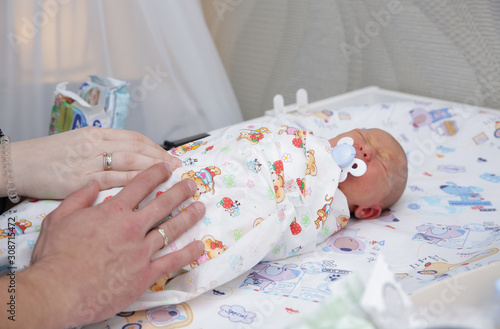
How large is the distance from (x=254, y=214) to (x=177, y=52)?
0.97 m

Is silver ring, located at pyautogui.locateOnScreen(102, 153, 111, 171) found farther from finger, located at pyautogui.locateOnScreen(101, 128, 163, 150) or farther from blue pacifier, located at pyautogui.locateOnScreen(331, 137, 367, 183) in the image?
blue pacifier, located at pyautogui.locateOnScreen(331, 137, 367, 183)

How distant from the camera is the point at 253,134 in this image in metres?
1.12

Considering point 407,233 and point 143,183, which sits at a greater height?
point 143,183

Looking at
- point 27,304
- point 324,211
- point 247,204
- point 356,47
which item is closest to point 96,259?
point 27,304

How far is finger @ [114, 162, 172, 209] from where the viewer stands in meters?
0.84

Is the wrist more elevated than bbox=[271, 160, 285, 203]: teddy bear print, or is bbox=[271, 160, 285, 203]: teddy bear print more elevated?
the wrist

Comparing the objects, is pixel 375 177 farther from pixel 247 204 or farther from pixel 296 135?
pixel 247 204

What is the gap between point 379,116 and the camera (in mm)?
1672

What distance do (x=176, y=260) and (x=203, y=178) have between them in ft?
0.71

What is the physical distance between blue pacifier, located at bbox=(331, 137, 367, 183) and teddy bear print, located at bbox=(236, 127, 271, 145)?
0.18 m

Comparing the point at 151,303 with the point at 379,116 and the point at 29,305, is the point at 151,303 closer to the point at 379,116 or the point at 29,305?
the point at 29,305

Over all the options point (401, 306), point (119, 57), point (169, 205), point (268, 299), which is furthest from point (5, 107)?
point (401, 306)

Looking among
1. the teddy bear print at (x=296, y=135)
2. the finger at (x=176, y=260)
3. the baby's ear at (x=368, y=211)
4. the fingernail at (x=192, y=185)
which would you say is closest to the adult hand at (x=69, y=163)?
the fingernail at (x=192, y=185)

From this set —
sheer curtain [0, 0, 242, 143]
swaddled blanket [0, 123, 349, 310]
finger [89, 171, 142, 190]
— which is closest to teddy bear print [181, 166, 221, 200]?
swaddled blanket [0, 123, 349, 310]
